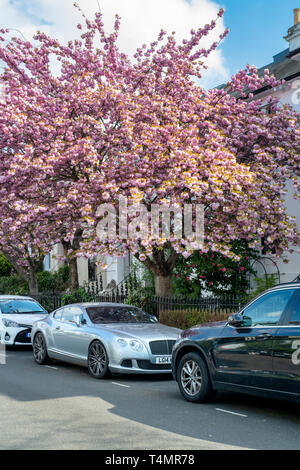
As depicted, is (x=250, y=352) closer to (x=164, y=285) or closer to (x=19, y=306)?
(x=164, y=285)

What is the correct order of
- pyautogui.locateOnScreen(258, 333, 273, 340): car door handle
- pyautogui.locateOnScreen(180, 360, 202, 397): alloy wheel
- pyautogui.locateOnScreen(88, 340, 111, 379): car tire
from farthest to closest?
pyautogui.locateOnScreen(88, 340, 111, 379): car tire
pyautogui.locateOnScreen(180, 360, 202, 397): alloy wheel
pyautogui.locateOnScreen(258, 333, 273, 340): car door handle

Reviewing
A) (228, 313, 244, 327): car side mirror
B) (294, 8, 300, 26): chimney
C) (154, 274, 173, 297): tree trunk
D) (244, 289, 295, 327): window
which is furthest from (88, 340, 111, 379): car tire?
(294, 8, 300, 26): chimney

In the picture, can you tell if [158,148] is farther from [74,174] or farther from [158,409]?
[158,409]

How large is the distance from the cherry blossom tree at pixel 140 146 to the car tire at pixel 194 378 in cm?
504

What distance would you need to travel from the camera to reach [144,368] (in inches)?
421

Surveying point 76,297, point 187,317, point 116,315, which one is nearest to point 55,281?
point 76,297

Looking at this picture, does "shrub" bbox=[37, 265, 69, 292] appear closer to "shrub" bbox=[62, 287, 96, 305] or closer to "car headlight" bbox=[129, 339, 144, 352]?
"shrub" bbox=[62, 287, 96, 305]

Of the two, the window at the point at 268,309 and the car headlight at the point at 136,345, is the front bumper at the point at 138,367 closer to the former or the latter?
the car headlight at the point at 136,345

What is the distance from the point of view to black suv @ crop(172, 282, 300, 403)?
718 cm

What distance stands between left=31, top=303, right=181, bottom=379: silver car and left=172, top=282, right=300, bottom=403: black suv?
1764 mm

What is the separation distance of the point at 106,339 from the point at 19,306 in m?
6.93

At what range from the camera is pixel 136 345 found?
422 inches
